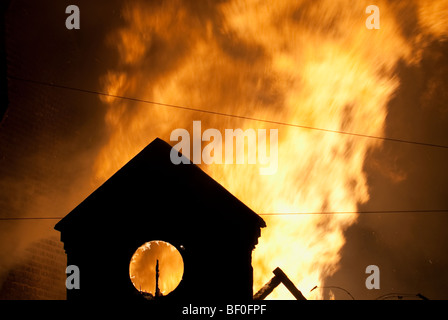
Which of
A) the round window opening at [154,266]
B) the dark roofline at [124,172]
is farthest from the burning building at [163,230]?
the round window opening at [154,266]

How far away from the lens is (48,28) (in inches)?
631

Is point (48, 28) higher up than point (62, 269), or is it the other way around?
point (48, 28)

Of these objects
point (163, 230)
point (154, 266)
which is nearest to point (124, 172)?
point (163, 230)

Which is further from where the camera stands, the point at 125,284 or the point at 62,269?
the point at 62,269

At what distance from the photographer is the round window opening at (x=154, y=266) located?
2261 centimetres

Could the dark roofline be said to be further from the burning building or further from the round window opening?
the round window opening

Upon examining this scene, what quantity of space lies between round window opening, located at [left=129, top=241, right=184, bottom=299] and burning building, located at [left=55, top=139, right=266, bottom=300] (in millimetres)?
9771

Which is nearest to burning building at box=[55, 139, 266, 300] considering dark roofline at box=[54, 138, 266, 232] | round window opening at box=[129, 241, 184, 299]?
dark roofline at box=[54, 138, 266, 232]

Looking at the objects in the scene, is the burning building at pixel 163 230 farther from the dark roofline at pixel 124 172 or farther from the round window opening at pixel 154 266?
the round window opening at pixel 154 266
